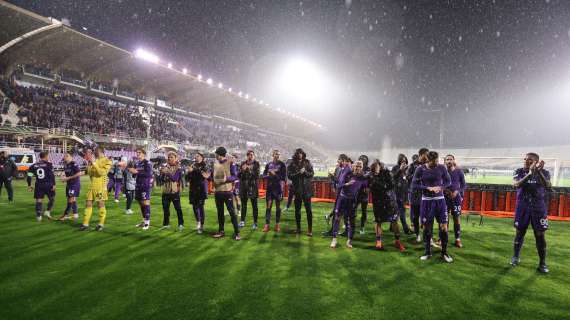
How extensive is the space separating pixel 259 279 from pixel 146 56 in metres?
31.1

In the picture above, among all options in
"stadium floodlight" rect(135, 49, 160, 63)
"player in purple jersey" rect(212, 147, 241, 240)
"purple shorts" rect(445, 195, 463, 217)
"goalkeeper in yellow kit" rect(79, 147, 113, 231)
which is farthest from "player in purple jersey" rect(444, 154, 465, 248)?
"stadium floodlight" rect(135, 49, 160, 63)

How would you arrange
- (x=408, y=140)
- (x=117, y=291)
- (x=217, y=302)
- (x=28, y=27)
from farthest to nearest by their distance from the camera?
(x=408, y=140), (x=28, y=27), (x=117, y=291), (x=217, y=302)

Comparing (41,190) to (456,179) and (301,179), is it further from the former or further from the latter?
(456,179)

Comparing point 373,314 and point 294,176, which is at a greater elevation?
point 294,176

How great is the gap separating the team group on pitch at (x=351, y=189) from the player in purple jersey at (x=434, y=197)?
0.05 ft

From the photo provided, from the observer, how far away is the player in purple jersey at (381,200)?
6.00 metres

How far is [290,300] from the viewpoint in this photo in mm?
3641

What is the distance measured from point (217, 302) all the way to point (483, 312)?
124 inches

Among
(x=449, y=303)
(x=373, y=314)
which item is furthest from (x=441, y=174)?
(x=373, y=314)

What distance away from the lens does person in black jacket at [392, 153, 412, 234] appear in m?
7.48

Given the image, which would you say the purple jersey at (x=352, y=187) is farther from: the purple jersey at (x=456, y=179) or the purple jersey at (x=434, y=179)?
the purple jersey at (x=456, y=179)

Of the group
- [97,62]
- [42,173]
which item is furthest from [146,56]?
[42,173]

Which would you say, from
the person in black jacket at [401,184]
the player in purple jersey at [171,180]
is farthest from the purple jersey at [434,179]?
the player in purple jersey at [171,180]

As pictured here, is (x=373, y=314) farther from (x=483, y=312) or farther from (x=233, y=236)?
(x=233, y=236)
